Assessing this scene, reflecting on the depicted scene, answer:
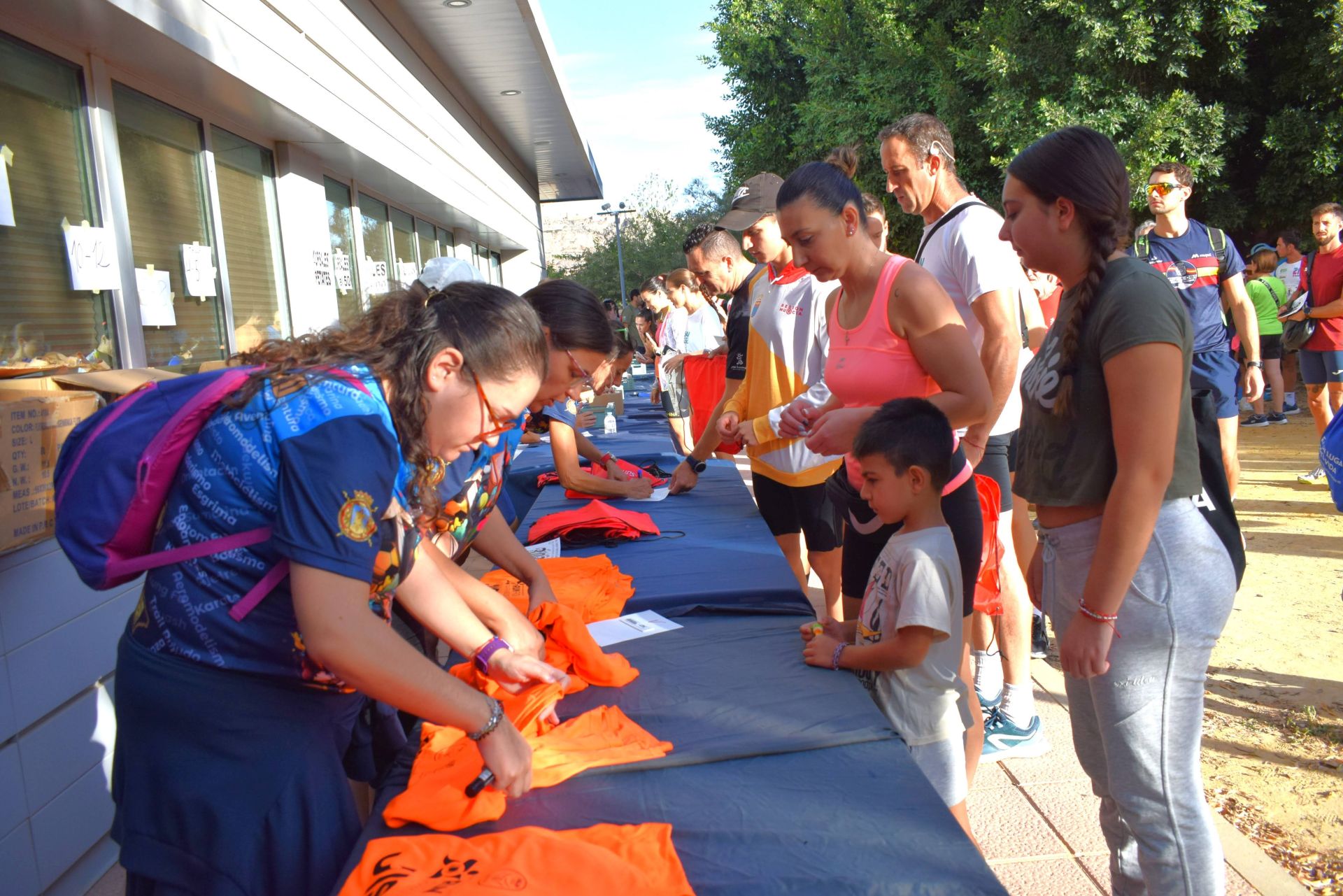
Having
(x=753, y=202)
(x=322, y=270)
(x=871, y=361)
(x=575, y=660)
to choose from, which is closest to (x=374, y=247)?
(x=322, y=270)

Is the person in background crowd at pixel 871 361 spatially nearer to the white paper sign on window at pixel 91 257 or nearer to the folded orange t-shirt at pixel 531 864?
the folded orange t-shirt at pixel 531 864

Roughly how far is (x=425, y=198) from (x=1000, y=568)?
6.37 meters

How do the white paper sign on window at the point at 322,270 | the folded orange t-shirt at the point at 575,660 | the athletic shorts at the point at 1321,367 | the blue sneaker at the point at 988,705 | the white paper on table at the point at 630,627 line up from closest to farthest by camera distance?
the folded orange t-shirt at the point at 575,660 < the white paper on table at the point at 630,627 < the blue sneaker at the point at 988,705 < the white paper sign on window at the point at 322,270 < the athletic shorts at the point at 1321,367

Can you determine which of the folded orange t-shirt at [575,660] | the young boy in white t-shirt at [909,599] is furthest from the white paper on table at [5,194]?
the young boy in white t-shirt at [909,599]

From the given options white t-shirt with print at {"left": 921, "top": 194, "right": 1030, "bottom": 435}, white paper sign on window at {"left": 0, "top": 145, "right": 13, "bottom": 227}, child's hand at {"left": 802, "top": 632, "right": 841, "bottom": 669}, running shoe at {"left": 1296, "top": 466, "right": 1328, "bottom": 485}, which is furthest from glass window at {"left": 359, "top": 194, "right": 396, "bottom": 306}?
running shoe at {"left": 1296, "top": 466, "right": 1328, "bottom": 485}

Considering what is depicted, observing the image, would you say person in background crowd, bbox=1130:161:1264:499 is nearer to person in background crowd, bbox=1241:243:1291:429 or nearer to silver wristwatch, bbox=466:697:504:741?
silver wristwatch, bbox=466:697:504:741

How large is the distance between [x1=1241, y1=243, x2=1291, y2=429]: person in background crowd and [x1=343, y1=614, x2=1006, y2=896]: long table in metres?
9.43

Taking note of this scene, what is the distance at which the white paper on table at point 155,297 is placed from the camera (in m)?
3.39


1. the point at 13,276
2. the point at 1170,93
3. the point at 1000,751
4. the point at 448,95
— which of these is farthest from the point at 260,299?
the point at 1170,93

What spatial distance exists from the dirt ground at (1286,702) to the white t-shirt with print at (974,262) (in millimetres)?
1252

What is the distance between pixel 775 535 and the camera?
10.8 ft

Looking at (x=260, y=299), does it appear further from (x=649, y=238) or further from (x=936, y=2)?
(x=649, y=238)

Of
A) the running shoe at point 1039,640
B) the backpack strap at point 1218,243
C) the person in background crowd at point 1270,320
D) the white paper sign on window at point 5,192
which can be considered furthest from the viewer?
the person in background crowd at point 1270,320

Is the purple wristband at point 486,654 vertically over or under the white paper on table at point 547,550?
over
